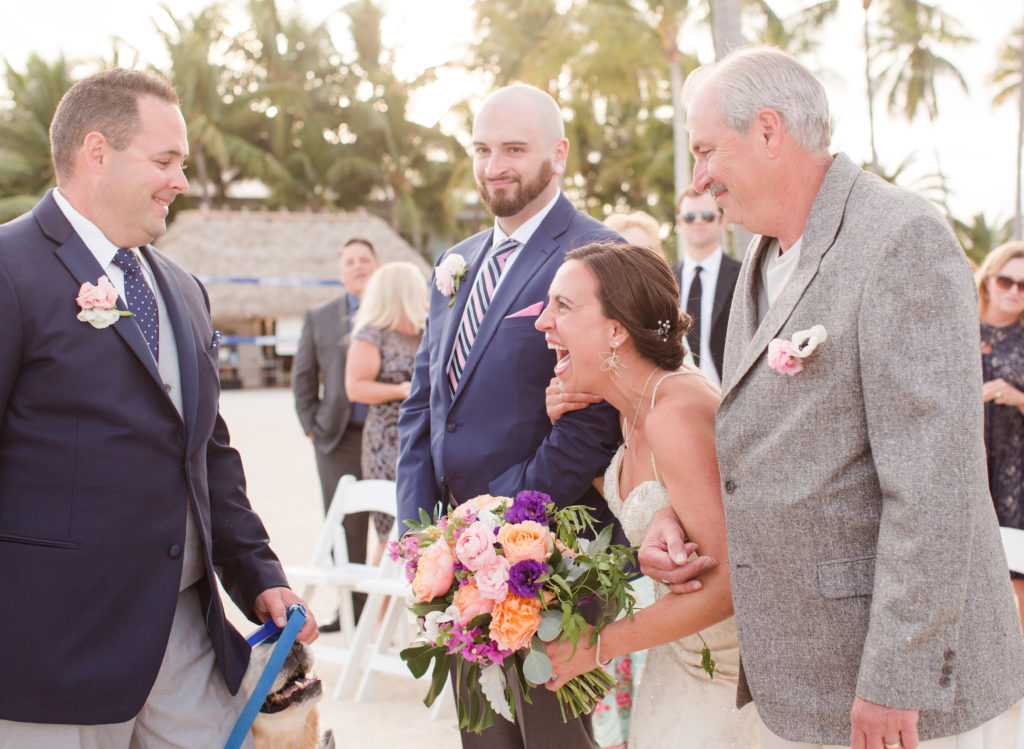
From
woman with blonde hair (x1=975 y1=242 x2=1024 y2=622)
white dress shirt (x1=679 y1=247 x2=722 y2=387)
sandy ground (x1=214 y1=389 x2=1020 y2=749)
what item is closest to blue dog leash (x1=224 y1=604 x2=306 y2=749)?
sandy ground (x1=214 y1=389 x2=1020 y2=749)

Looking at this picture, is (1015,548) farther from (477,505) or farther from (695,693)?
(477,505)

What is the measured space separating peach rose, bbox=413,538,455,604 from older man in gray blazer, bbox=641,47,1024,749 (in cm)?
52

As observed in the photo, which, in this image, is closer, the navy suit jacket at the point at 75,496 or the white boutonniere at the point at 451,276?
the navy suit jacket at the point at 75,496

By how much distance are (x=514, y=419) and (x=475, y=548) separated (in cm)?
83

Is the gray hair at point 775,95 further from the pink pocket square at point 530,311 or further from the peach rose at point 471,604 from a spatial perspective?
the peach rose at point 471,604

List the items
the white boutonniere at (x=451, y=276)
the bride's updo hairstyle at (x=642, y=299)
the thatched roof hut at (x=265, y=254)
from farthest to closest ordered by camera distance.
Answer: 1. the thatched roof hut at (x=265, y=254)
2. the white boutonniere at (x=451, y=276)
3. the bride's updo hairstyle at (x=642, y=299)

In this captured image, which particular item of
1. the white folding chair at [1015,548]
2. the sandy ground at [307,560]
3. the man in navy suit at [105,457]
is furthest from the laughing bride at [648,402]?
the sandy ground at [307,560]

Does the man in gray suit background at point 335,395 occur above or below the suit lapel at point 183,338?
below

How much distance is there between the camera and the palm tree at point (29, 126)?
1505 inches

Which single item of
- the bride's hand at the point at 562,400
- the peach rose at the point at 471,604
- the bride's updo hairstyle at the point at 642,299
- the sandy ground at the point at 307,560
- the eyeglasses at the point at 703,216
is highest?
the bride's updo hairstyle at the point at 642,299

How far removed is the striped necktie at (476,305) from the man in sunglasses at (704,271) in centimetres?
259

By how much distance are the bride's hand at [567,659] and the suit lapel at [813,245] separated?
2.59ft

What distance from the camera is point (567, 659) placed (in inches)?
88.7

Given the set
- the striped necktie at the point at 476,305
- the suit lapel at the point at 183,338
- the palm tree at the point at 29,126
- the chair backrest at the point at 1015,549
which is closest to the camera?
the suit lapel at the point at 183,338
